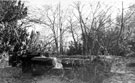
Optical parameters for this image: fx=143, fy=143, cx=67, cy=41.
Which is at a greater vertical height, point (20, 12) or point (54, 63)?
point (20, 12)

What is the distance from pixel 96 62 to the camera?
15.9ft

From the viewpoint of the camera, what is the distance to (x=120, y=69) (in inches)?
194

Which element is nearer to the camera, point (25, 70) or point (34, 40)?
point (25, 70)

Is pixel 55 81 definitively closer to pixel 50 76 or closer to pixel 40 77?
pixel 50 76

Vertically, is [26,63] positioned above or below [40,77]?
above

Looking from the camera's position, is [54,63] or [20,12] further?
[20,12]

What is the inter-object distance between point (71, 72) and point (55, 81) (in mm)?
607

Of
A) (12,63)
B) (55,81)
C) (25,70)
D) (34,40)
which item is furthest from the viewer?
(34,40)

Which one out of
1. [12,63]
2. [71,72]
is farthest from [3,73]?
[71,72]

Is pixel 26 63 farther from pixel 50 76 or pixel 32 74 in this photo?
pixel 50 76

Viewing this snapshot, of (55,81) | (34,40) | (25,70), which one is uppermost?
(34,40)

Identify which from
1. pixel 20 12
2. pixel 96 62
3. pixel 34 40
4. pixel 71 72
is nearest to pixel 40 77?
pixel 71 72

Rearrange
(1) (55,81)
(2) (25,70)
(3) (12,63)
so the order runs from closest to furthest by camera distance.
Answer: (1) (55,81), (2) (25,70), (3) (12,63)

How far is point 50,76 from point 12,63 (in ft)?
6.62
